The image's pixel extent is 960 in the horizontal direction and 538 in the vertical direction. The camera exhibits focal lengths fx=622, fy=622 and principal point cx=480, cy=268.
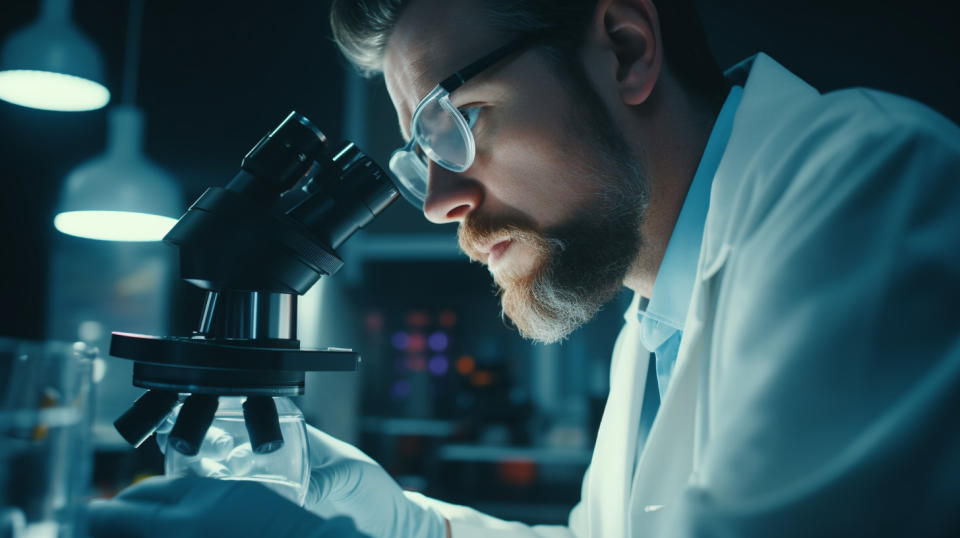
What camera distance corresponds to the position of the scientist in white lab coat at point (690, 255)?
63 cm

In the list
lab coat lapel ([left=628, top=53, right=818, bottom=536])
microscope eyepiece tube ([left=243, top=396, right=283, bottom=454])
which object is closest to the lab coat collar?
lab coat lapel ([left=628, top=53, right=818, bottom=536])

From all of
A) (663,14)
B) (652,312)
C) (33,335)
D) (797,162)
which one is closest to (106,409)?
(33,335)

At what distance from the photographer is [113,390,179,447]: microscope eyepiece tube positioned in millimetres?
806

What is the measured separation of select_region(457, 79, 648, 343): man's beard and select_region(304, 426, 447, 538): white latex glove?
478 millimetres

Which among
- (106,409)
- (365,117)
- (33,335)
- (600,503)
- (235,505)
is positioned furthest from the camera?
(365,117)

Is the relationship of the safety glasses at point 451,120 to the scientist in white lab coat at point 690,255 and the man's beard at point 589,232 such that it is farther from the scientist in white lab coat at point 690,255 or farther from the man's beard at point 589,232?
the man's beard at point 589,232

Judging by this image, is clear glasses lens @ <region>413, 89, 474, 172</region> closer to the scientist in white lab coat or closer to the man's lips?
the scientist in white lab coat

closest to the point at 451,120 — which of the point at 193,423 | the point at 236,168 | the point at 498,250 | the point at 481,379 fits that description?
the point at 498,250

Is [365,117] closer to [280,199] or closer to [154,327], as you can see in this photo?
[154,327]

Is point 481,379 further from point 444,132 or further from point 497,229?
point 444,132

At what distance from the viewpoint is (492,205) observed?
3.99 ft

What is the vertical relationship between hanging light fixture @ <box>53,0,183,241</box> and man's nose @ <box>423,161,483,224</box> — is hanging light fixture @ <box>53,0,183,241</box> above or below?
above

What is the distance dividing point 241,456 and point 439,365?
4.40 meters

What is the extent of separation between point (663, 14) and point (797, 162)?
62 centimetres
